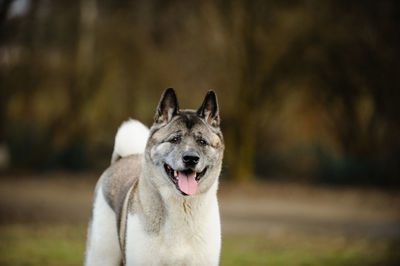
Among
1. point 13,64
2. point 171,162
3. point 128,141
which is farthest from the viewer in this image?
point 13,64

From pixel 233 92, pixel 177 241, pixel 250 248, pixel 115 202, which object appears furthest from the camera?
pixel 233 92

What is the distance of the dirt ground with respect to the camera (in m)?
13.5

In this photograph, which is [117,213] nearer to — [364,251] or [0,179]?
[364,251]

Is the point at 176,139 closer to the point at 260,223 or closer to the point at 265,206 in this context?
the point at 260,223

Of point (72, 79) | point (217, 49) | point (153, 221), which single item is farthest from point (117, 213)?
point (72, 79)

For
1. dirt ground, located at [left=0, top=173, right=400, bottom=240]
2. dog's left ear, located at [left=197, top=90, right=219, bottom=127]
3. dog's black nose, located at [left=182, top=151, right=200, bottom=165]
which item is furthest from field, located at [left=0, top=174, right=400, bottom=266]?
dog's black nose, located at [left=182, top=151, right=200, bottom=165]

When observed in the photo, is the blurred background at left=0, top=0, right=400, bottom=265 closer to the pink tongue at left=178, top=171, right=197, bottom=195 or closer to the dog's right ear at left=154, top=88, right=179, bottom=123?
the dog's right ear at left=154, top=88, right=179, bottom=123

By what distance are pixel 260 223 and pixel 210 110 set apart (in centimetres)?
948

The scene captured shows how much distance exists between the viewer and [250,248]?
11.0m

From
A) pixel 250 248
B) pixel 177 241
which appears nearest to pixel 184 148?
pixel 177 241

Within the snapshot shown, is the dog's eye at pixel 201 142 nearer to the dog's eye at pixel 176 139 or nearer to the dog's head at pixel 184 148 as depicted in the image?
the dog's head at pixel 184 148

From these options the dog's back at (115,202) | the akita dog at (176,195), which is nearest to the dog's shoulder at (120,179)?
the dog's back at (115,202)

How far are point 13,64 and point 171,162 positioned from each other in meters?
16.7

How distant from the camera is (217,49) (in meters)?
19.6
